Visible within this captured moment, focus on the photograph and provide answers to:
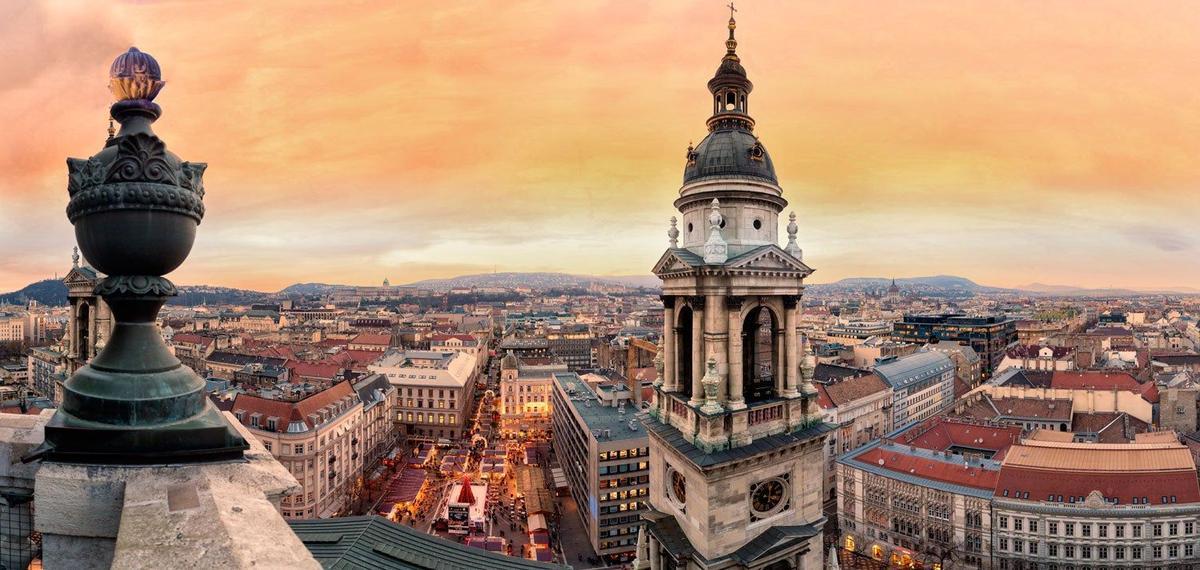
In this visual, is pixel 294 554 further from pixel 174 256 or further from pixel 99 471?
pixel 174 256

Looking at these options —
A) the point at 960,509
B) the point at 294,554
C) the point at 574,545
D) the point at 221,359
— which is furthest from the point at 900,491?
the point at 221,359

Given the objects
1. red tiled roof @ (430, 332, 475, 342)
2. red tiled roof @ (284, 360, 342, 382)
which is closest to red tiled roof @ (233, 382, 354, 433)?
red tiled roof @ (284, 360, 342, 382)

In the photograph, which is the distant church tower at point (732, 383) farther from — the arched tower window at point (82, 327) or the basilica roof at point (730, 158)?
the arched tower window at point (82, 327)

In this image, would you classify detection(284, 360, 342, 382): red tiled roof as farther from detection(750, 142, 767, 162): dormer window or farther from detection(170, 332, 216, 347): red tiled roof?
detection(750, 142, 767, 162): dormer window

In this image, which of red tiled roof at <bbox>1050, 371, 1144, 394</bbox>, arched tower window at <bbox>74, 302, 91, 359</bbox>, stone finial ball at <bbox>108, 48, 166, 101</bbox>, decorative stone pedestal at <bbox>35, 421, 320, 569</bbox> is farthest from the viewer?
red tiled roof at <bbox>1050, 371, 1144, 394</bbox>

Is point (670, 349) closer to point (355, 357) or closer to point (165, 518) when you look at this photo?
point (165, 518)

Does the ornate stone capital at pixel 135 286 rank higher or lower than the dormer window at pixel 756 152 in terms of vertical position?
lower

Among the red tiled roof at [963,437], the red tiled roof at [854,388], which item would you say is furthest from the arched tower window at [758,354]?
the red tiled roof at [854,388]
